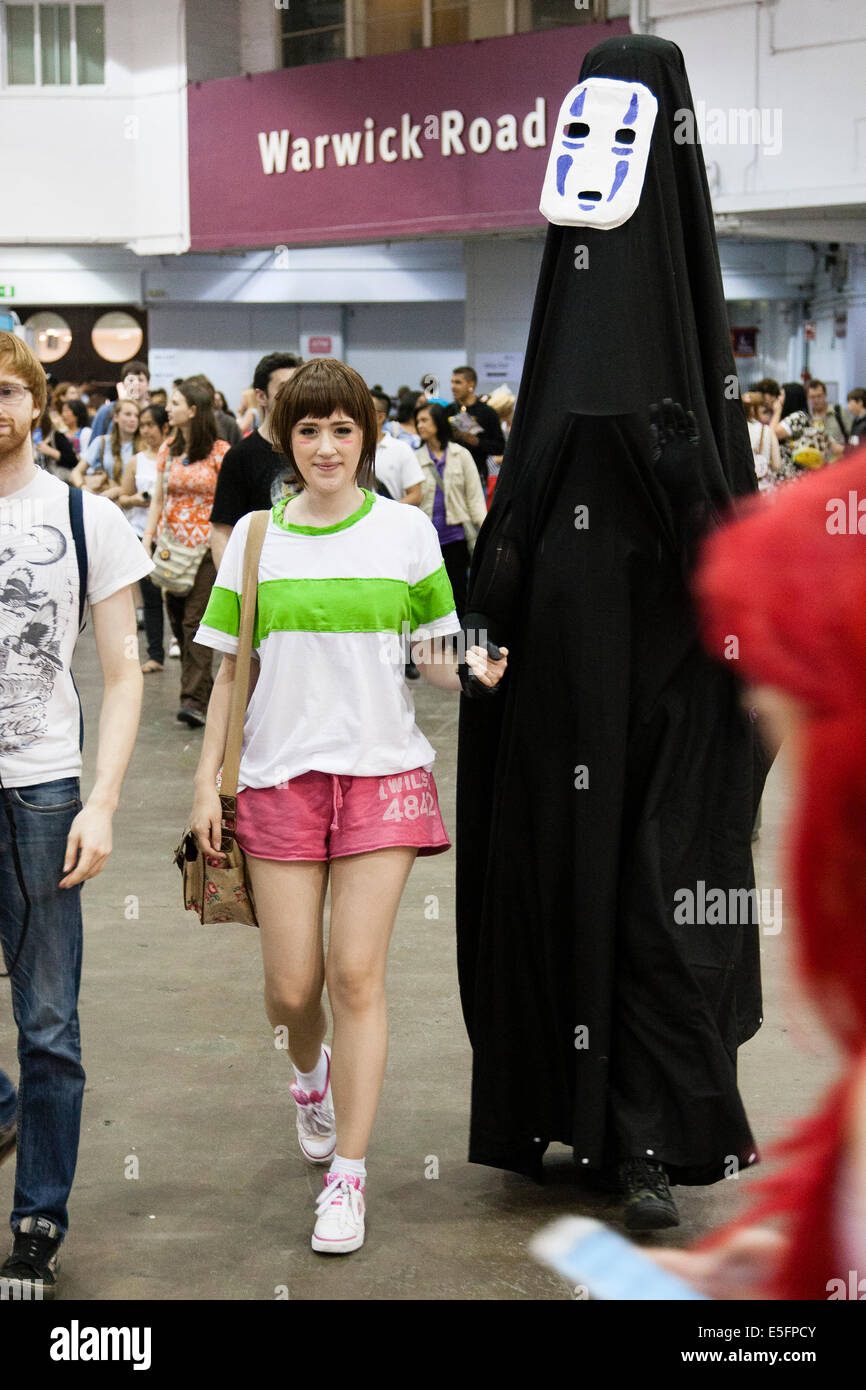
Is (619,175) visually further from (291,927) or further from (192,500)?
(192,500)

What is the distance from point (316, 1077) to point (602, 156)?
7.07 feet

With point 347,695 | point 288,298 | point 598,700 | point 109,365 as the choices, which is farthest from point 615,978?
point 109,365

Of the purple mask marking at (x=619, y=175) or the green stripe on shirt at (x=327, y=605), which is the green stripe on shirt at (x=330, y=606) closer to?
the green stripe on shirt at (x=327, y=605)

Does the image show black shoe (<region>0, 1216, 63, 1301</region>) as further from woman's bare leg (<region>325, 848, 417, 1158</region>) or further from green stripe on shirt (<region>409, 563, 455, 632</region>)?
green stripe on shirt (<region>409, 563, 455, 632</region>)

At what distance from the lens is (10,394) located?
3148mm

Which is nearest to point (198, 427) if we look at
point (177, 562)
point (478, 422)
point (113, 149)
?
point (177, 562)

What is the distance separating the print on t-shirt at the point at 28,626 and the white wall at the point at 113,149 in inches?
763

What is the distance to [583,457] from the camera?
3.53m

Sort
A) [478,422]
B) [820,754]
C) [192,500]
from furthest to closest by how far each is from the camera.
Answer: [478,422]
[192,500]
[820,754]

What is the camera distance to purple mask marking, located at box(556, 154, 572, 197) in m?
3.44

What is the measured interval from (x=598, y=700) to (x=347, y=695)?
532 mm

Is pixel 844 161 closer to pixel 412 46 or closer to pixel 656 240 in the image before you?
pixel 412 46

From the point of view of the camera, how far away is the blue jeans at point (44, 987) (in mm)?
3148

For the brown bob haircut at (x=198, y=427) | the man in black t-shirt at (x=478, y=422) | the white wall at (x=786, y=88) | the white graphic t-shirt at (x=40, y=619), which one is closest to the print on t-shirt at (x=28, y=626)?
the white graphic t-shirt at (x=40, y=619)
